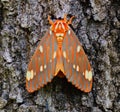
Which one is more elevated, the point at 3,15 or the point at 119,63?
the point at 3,15

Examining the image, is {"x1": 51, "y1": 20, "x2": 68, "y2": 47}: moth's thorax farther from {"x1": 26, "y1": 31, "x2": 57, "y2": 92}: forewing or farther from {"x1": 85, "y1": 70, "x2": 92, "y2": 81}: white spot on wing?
{"x1": 85, "y1": 70, "x2": 92, "y2": 81}: white spot on wing

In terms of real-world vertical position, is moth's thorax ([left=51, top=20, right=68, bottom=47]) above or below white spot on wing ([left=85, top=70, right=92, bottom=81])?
above

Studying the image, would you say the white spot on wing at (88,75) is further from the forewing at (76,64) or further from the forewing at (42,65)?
the forewing at (42,65)

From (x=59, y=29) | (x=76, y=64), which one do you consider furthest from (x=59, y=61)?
(x=59, y=29)

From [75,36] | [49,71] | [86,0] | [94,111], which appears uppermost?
[86,0]

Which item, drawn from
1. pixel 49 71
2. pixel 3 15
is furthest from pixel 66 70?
pixel 3 15

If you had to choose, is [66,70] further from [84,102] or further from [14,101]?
[14,101]

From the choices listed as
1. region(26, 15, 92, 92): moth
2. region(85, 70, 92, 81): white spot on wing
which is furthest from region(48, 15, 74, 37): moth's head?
region(85, 70, 92, 81): white spot on wing

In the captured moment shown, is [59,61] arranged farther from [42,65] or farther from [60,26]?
[60,26]
